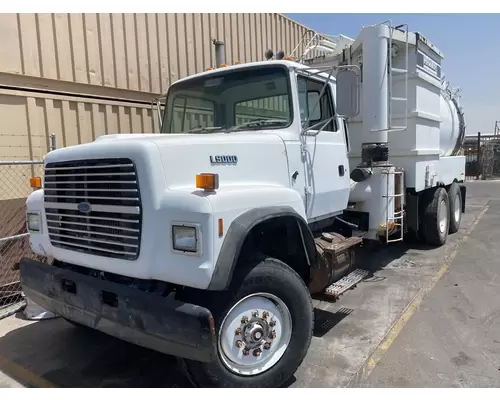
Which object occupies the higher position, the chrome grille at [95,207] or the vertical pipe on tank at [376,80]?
Result: the vertical pipe on tank at [376,80]

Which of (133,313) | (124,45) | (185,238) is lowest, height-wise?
(133,313)

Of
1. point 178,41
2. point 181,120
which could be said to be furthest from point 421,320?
point 178,41

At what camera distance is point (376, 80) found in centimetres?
493

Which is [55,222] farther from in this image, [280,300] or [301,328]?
[301,328]

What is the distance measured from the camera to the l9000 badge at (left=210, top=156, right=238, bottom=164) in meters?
3.02

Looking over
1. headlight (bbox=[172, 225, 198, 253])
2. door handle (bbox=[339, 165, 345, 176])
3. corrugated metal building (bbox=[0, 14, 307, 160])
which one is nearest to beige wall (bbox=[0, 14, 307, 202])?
corrugated metal building (bbox=[0, 14, 307, 160])

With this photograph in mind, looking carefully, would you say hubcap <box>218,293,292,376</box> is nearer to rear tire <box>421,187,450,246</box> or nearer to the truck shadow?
the truck shadow

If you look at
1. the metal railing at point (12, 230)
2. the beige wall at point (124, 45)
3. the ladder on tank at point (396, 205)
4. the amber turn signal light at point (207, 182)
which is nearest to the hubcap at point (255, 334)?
the amber turn signal light at point (207, 182)

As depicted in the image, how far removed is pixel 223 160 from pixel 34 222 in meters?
1.77

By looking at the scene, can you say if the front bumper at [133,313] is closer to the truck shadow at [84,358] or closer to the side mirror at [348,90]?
the truck shadow at [84,358]

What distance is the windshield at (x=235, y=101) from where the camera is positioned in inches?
145

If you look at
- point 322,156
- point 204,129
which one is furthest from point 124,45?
point 322,156

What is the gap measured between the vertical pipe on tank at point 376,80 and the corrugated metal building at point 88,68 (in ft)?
9.36

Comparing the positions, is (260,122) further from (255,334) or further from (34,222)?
(34,222)
